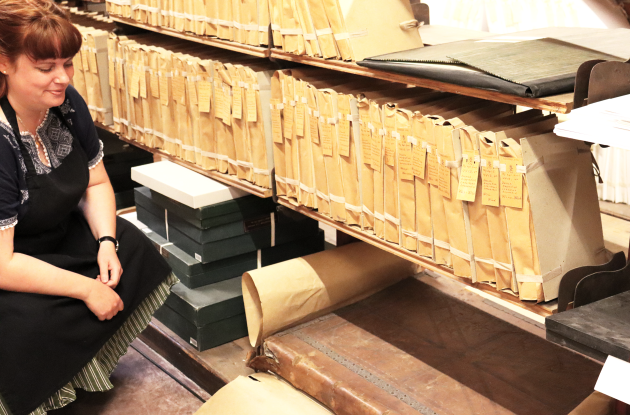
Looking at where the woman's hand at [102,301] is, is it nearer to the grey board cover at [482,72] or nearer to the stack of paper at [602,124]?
the grey board cover at [482,72]

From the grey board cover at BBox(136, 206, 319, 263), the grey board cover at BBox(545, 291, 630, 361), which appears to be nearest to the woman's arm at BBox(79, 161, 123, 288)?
the grey board cover at BBox(136, 206, 319, 263)

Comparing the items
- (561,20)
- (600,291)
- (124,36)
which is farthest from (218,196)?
(561,20)

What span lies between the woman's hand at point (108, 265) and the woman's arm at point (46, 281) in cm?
5

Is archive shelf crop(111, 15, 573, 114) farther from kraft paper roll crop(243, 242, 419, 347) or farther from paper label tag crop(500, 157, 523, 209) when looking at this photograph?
kraft paper roll crop(243, 242, 419, 347)

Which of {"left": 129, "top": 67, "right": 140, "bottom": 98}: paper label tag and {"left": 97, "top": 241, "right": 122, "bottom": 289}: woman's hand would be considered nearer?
{"left": 97, "top": 241, "right": 122, "bottom": 289}: woman's hand

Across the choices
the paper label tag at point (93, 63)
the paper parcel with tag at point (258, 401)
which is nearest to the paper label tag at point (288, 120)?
the paper parcel with tag at point (258, 401)

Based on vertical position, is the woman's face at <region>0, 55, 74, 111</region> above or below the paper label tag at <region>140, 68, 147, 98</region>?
above

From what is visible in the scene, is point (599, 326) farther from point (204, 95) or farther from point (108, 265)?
point (204, 95)

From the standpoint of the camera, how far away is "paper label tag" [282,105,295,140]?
2.21m

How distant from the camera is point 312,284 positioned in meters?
2.40

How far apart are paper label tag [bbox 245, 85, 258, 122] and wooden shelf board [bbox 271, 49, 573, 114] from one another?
16 centimetres

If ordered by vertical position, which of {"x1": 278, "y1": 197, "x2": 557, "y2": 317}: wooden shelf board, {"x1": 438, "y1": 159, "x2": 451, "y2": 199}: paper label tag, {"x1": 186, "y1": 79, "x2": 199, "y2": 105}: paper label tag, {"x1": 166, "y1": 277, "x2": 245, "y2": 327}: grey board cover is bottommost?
{"x1": 166, "y1": 277, "x2": 245, "y2": 327}: grey board cover

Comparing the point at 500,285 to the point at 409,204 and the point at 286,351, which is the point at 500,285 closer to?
the point at 409,204

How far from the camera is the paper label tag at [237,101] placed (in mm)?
2377
